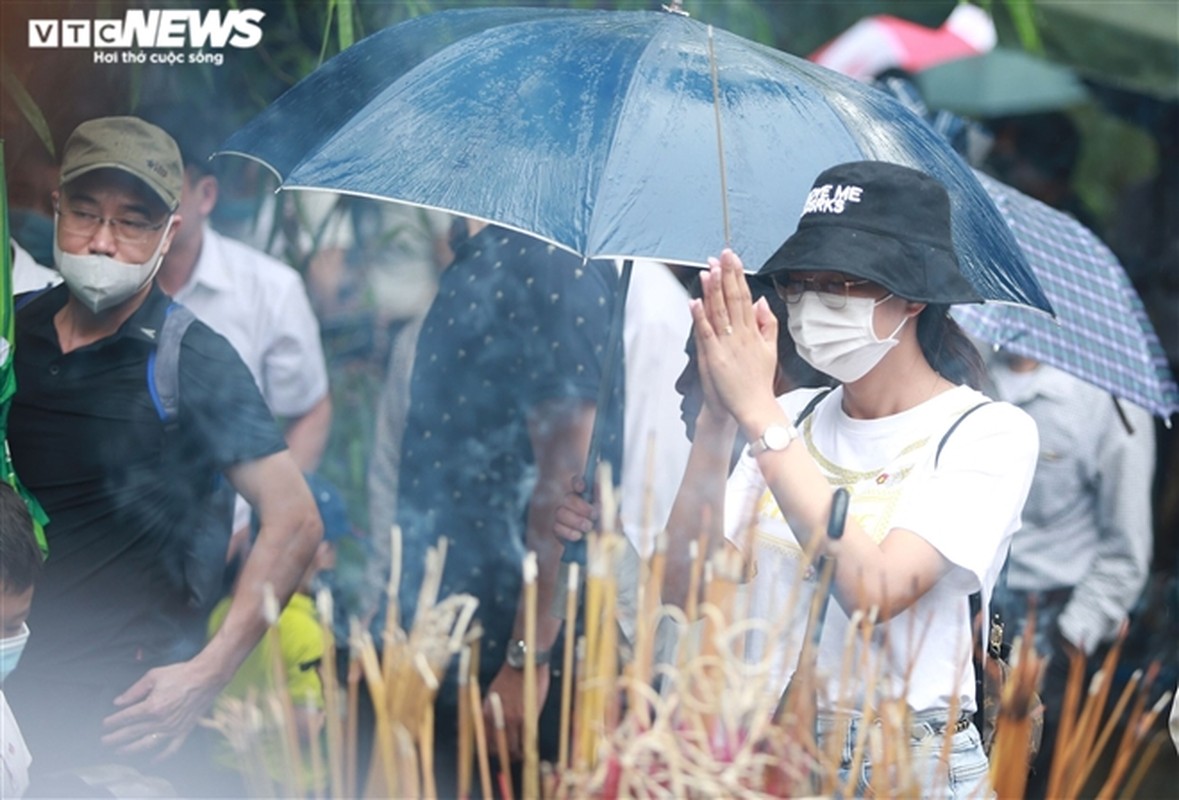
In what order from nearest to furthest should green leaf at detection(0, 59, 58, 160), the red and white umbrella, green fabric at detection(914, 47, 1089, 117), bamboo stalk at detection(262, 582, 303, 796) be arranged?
bamboo stalk at detection(262, 582, 303, 796), green leaf at detection(0, 59, 58, 160), the red and white umbrella, green fabric at detection(914, 47, 1089, 117)

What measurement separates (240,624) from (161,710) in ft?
0.68

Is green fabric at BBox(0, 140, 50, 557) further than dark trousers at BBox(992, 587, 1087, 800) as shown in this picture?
No

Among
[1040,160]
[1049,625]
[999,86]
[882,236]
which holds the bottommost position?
[1049,625]

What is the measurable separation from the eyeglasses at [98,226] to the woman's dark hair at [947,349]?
142 cm

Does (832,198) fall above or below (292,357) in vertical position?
above

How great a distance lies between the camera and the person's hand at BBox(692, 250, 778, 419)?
2.22 meters

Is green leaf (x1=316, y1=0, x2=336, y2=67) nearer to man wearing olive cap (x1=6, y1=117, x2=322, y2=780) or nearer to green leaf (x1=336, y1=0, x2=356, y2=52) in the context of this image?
green leaf (x1=336, y1=0, x2=356, y2=52)

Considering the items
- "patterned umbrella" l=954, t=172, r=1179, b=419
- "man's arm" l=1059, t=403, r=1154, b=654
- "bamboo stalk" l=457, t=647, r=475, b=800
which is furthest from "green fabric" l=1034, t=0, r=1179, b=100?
"bamboo stalk" l=457, t=647, r=475, b=800

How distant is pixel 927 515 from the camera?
2213mm

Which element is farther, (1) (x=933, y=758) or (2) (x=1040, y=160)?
(2) (x=1040, y=160)

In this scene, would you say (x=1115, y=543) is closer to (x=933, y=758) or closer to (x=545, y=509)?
(x=545, y=509)

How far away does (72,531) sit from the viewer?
2918mm

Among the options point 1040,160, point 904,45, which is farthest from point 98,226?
point 904,45

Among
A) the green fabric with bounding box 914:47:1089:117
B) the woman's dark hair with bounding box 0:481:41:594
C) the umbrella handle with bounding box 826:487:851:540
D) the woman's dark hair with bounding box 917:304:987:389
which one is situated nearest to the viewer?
the umbrella handle with bounding box 826:487:851:540
